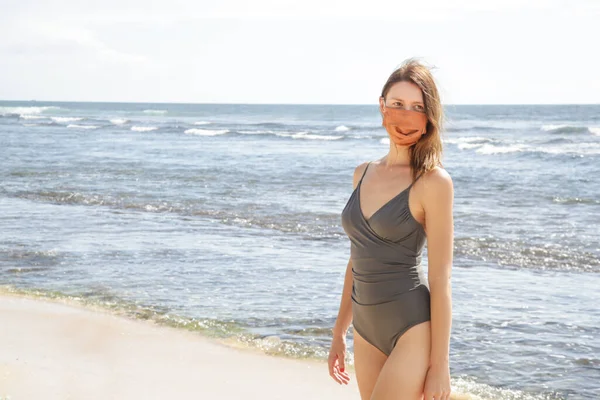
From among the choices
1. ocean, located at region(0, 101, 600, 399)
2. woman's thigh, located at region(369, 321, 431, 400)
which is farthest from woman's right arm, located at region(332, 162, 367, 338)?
ocean, located at region(0, 101, 600, 399)

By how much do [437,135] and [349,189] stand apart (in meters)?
15.7

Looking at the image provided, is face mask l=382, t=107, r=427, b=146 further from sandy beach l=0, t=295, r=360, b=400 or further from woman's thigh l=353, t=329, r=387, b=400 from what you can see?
sandy beach l=0, t=295, r=360, b=400

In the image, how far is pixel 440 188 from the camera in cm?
279

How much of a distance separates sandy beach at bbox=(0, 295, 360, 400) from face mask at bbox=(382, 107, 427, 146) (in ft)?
9.96

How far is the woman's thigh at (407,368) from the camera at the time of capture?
9.21ft

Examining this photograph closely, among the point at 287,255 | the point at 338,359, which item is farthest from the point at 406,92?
the point at 287,255

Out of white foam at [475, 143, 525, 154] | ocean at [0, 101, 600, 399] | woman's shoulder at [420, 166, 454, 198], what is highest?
woman's shoulder at [420, 166, 454, 198]

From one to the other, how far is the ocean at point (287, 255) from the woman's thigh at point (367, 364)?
0.94 m

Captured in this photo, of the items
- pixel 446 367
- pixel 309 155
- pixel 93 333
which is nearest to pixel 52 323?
pixel 93 333

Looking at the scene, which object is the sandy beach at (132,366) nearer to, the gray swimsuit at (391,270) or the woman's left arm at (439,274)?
the gray swimsuit at (391,270)

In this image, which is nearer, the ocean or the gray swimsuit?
the gray swimsuit

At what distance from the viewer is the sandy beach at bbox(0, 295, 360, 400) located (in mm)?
5473

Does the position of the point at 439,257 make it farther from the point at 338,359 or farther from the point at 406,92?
the point at 338,359

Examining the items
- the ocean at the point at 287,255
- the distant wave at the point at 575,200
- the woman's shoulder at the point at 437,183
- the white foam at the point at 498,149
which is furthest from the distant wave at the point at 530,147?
the woman's shoulder at the point at 437,183
